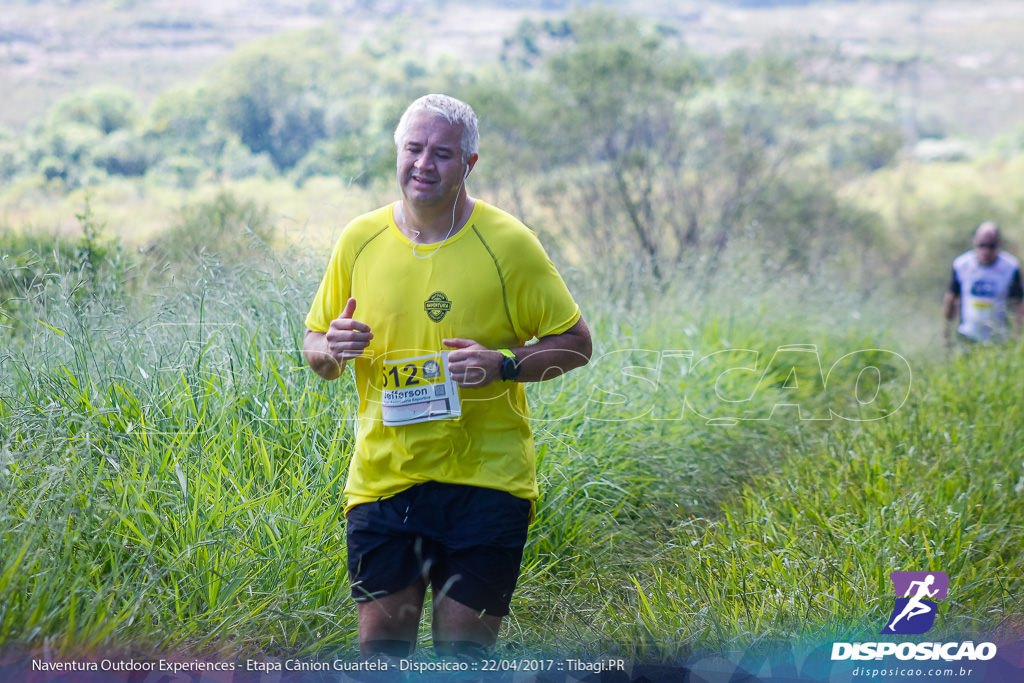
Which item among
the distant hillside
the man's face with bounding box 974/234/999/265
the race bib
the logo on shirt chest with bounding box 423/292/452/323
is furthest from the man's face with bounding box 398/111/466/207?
the distant hillside

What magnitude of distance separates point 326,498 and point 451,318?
1391 mm

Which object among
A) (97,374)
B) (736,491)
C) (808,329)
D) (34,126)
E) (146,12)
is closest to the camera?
(97,374)

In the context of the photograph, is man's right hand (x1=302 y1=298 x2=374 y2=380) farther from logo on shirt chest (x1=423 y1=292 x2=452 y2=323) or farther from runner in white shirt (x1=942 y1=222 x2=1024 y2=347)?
runner in white shirt (x1=942 y1=222 x2=1024 y2=347)

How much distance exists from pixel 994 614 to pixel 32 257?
4.66 metres

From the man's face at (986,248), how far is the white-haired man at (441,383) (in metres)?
7.01

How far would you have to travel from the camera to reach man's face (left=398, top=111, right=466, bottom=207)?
254cm

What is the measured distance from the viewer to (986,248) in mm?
8367

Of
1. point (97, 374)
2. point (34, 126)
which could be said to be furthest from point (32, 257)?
point (34, 126)

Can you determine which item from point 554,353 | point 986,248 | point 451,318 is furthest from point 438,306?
point 986,248

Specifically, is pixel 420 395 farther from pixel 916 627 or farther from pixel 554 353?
pixel 916 627

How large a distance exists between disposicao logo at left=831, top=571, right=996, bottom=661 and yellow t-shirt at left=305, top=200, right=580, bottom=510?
1.33 m

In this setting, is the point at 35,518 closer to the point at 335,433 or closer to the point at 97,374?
the point at 97,374

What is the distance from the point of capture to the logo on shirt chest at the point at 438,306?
8.55 feet

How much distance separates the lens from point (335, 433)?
398 cm
